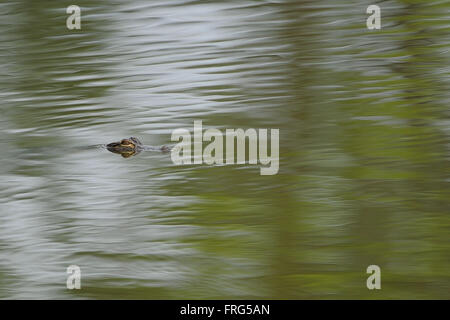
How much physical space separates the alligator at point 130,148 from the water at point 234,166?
0.18 feet

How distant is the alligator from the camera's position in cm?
451

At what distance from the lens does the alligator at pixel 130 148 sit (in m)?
4.51

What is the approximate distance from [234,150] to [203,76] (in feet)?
4.20

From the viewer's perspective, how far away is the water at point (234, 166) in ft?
11.0

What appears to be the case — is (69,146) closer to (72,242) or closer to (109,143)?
(109,143)

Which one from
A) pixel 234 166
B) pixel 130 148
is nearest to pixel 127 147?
pixel 130 148

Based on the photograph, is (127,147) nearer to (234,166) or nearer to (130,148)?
(130,148)

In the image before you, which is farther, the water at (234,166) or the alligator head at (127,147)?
the alligator head at (127,147)

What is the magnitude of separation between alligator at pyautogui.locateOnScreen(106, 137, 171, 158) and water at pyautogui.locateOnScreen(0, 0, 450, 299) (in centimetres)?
6

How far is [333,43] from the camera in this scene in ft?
19.4

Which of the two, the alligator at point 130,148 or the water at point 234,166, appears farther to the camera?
the alligator at point 130,148

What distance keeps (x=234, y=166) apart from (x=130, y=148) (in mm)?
617

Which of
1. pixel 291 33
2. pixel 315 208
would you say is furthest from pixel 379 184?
pixel 291 33

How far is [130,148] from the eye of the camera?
4539 mm
